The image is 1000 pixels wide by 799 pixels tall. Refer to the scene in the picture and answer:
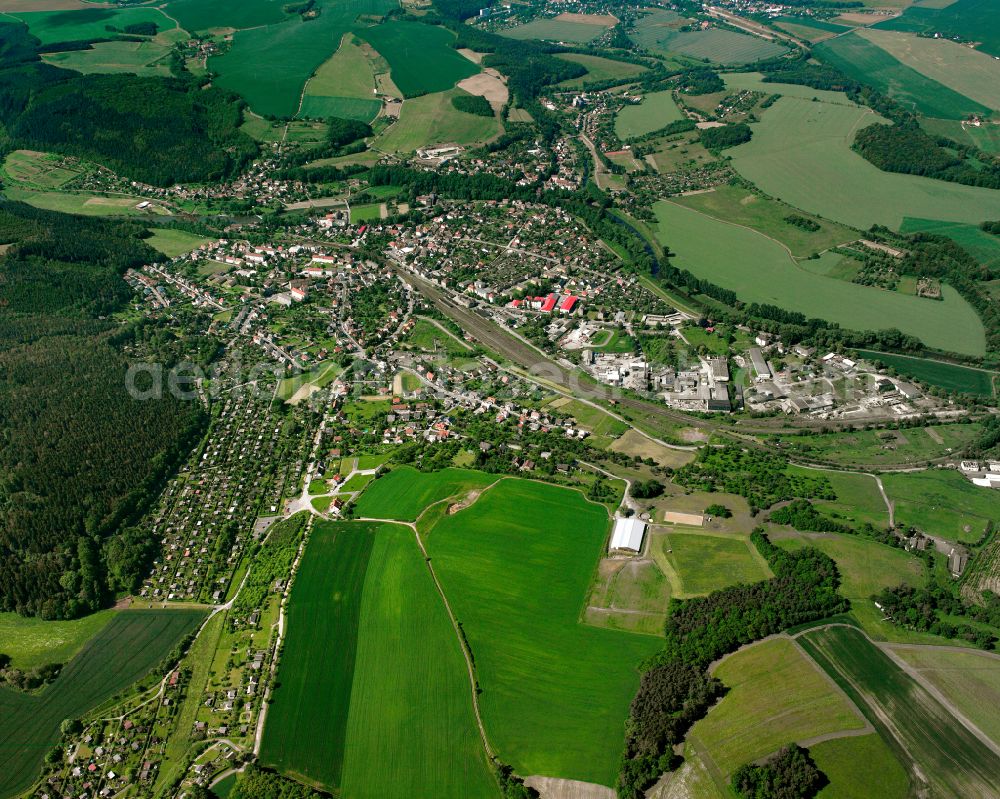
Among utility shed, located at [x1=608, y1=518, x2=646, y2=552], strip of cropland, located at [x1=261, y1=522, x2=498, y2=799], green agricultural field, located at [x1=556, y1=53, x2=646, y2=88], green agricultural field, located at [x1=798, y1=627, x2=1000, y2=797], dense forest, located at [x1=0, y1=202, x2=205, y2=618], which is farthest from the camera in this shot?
green agricultural field, located at [x1=556, y1=53, x2=646, y2=88]

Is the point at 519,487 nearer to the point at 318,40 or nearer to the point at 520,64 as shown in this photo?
the point at 520,64

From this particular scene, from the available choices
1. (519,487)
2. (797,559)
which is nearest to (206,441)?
(519,487)

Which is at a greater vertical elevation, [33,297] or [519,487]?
[519,487]

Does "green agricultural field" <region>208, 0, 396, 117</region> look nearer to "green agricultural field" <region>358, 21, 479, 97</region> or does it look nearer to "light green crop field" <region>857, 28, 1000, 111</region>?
"green agricultural field" <region>358, 21, 479, 97</region>

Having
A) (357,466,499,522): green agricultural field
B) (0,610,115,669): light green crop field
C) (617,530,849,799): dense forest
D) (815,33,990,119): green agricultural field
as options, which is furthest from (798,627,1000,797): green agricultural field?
Answer: (815,33,990,119): green agricultural field

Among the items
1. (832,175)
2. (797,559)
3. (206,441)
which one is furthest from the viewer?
(832,175)

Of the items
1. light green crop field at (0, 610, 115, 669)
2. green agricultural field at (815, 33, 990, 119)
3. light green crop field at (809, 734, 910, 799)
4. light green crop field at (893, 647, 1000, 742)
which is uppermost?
green agricultural field at (815, 33, 990, 119)
